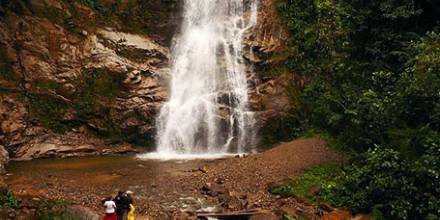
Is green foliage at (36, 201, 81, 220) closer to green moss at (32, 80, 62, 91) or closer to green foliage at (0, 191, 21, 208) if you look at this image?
green foliage at (0, 191, 21, 208)

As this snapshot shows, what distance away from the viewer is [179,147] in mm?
20641

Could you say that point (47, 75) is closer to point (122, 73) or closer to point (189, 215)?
point (122, 73)

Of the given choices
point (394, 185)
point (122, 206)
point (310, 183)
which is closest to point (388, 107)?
point (394, 185)

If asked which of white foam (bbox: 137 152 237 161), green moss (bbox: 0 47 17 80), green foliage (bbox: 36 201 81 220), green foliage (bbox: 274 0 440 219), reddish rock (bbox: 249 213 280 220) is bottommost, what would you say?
reddish rock (bbox: 249 213 280 220)

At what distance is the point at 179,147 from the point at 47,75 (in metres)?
6.85

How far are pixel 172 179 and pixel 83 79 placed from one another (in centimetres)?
782

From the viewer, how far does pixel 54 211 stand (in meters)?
11.1

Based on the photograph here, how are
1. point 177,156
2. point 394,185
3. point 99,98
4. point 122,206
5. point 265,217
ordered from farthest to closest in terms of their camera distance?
point 99,98
point 177,156
point 265,217
point 122,206
point 394,185

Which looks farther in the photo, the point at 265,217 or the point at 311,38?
the point at 311,38

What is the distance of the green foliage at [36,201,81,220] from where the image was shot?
10.8 metres

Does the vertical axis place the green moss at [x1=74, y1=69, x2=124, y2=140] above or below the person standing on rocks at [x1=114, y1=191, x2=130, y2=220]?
above

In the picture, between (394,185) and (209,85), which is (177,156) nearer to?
(209,85)

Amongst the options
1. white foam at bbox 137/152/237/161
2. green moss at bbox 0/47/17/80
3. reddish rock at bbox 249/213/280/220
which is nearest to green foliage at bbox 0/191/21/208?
reddish rock at bbox 249/213/280/220

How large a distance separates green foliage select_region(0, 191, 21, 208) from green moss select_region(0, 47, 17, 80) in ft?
28.2
